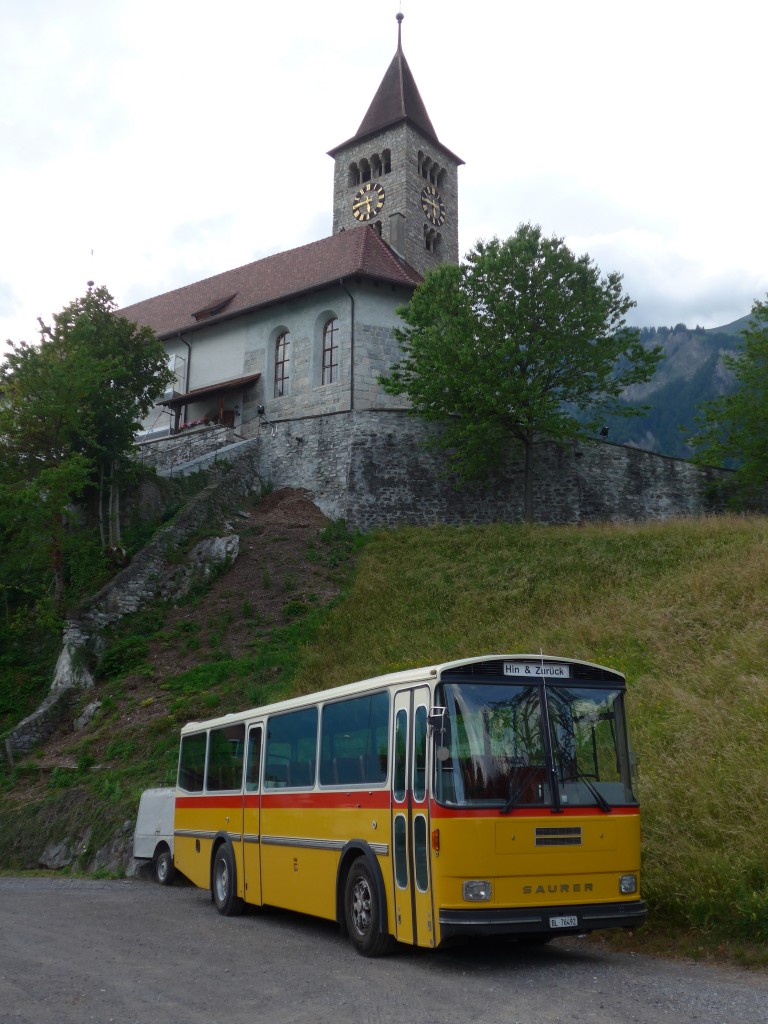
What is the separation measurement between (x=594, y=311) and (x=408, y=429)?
23.6 ft

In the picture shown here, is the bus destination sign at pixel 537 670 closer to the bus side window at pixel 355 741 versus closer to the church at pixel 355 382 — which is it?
the bus side window at pixel 355 741

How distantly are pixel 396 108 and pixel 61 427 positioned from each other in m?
35.7

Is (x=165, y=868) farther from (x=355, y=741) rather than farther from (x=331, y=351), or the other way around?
(x=331, y=351)

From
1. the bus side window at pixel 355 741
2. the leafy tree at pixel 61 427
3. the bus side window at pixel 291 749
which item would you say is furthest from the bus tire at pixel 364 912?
the leafy tree at pixel 61 427

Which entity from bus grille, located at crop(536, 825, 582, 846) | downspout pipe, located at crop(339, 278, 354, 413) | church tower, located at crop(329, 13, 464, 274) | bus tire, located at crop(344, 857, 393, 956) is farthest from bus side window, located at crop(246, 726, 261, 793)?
church tower, located at crop(329, 13, 464, 274)

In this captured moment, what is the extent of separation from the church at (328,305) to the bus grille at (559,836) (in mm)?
24331

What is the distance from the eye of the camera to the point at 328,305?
37.5 meters

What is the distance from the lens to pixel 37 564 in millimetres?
25078

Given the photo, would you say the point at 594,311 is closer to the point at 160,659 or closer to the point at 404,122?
the point at 160,659

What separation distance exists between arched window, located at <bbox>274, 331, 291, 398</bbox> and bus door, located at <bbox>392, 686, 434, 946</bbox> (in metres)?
31.5

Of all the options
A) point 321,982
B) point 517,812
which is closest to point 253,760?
point 321,982

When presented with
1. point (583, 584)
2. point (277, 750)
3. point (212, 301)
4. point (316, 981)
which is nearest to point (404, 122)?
point (212, 301)

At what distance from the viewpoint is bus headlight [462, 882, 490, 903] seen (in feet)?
22.8

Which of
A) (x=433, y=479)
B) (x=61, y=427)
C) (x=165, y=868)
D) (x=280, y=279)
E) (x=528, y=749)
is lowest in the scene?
(x=165, y=868)
